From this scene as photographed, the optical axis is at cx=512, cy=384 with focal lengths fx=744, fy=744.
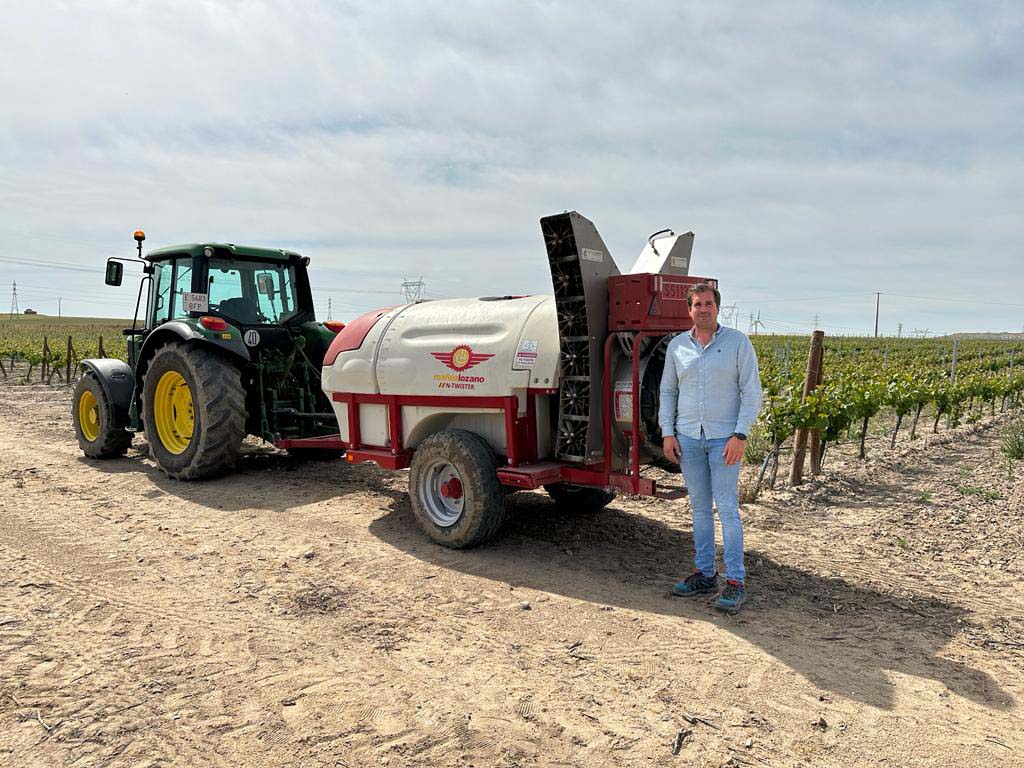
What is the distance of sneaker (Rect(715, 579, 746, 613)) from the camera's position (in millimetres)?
4168

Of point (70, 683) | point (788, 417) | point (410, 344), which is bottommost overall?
point (70, 683)

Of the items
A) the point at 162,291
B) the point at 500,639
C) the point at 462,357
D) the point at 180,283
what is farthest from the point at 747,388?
the point at 162,291

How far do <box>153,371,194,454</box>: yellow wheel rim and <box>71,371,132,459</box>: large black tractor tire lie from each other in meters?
0.97

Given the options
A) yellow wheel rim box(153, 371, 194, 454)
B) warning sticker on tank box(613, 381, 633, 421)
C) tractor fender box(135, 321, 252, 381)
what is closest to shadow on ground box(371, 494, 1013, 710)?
warning sticker on tank box(613, 381, 633, 421)

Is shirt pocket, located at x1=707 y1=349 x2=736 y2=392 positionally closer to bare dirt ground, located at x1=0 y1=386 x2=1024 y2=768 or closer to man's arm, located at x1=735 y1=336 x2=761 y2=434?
Result: man's arm, located at x1=735 y1=336 x2=761 y2=434

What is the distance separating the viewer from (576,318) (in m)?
4.91

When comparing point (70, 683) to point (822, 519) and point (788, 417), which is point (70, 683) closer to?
point (822, 519)

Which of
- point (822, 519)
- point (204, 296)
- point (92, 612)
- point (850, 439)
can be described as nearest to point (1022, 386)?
point (850, 439)

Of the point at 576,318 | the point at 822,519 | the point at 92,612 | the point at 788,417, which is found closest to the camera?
the point at 92,612

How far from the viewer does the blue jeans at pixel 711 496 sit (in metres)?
4.24

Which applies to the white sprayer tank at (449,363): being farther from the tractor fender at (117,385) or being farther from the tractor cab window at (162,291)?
the tractor fender at (117,385)

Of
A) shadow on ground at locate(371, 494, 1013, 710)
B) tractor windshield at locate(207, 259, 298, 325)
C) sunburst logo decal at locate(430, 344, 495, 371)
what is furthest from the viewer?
tractor windshield at locate(207, 259, 298, 325)

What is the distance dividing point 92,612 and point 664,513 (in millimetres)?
4303

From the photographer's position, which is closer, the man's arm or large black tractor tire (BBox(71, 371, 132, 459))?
the man's arm
